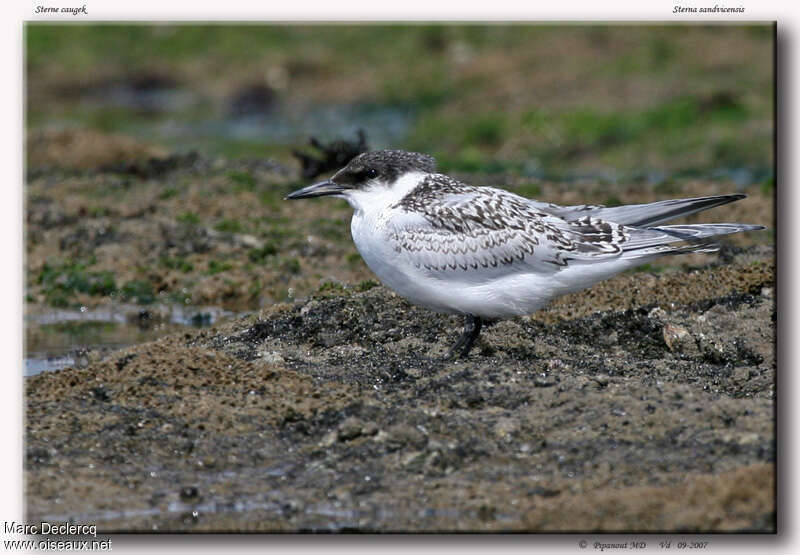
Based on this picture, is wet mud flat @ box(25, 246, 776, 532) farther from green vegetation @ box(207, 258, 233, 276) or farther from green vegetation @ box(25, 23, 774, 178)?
green vegetation @ box(25, 23, 774, 178)

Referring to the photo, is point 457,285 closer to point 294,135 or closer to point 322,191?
point 322,191

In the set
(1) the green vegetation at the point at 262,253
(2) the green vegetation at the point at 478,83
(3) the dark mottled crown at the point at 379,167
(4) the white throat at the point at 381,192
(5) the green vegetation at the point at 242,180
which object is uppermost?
(2) the green vegetation at the point at 478,83

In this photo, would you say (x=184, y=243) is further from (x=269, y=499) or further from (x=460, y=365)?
(x=269, y=499)

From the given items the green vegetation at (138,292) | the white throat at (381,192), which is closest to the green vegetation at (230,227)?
the green vegetation at (138,292)

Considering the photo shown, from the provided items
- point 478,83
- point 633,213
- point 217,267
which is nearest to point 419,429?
point 633,213

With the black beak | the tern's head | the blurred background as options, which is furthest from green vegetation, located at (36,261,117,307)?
the tern's head

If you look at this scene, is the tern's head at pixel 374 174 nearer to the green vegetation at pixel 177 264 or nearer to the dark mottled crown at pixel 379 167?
the dark mottled crown at pixel 379 167

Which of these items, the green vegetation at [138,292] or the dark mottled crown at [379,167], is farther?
the green vegetation at [138,292]
